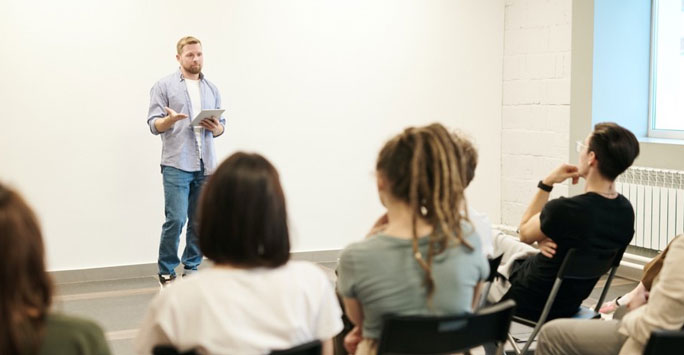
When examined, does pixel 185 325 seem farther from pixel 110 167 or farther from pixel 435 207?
pixel 110 167

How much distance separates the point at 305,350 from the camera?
1819 mm

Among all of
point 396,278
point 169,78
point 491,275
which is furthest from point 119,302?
point 396,278

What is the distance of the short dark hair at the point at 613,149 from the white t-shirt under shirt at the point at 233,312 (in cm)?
158

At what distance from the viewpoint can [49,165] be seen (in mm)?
5359

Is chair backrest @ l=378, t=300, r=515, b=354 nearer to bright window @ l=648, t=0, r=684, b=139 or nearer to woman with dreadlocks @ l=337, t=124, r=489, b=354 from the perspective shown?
woman with dreadlocks @ l=337, t=124, r=489, b=354

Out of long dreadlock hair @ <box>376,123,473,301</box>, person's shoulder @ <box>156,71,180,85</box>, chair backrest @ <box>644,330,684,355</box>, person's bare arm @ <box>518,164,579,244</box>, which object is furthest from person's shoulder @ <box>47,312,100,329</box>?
person's shoulder @ <box>156,71,180,85</box>

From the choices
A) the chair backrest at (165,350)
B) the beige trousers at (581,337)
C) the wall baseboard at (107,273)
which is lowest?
the wall baseboard at (107,273)

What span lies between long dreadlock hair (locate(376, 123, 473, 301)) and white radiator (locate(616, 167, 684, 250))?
3503 millimetres

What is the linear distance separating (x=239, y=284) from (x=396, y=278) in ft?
1.45

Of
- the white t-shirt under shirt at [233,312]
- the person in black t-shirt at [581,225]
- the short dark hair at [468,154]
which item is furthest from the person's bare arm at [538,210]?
the white t-shirt under shirt at [233,312]

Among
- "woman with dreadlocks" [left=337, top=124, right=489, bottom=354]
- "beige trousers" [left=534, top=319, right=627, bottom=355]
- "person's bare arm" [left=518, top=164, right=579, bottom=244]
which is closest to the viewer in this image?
"woman with dreadlocks" [left=337, top=124, right=489, bottom=354]

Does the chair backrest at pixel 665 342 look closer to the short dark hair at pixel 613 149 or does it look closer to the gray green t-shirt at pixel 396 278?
the gray green t-shirt at pixel 396 278

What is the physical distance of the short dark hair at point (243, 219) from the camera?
6.06 feet

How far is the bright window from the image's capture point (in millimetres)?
5668
